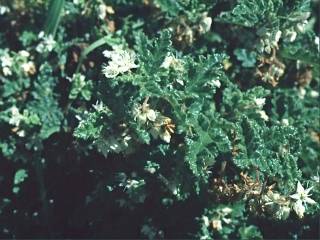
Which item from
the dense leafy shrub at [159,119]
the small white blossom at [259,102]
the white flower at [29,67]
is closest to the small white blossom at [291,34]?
the dense leafy shrub at [159,119]

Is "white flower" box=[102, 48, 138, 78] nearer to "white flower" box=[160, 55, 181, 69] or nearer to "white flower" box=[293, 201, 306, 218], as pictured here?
"white flower" box=[160, 55, 181, 69]

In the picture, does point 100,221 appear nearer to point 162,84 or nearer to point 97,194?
point 97,194

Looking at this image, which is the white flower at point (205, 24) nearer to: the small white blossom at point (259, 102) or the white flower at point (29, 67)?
the small white blossom at point (259, 102)

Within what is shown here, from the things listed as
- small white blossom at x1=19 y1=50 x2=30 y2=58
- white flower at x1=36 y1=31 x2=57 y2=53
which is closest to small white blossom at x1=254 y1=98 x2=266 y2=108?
white flower at x1=36 y1=31 x2=57 y2=53

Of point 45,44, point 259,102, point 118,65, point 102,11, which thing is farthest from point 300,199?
point 45,44

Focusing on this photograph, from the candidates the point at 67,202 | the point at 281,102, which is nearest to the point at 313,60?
the point at 281,102

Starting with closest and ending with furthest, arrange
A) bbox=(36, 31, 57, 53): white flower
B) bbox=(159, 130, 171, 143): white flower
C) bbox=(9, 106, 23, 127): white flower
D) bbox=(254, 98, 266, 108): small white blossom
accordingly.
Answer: bbox=(159, 130, 171, 143): white flower < bbox=(254, 98, 266, 108): small white blossom < bbox=(9, 106, 23, 127): white flower < bbox=(36, 31, 57, 53): white flower

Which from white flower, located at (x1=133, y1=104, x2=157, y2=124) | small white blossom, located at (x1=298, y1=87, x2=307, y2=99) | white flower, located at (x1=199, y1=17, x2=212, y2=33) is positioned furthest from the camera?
small white blossom, located at (x1=298, y1=87, x2=307, y2=99)
